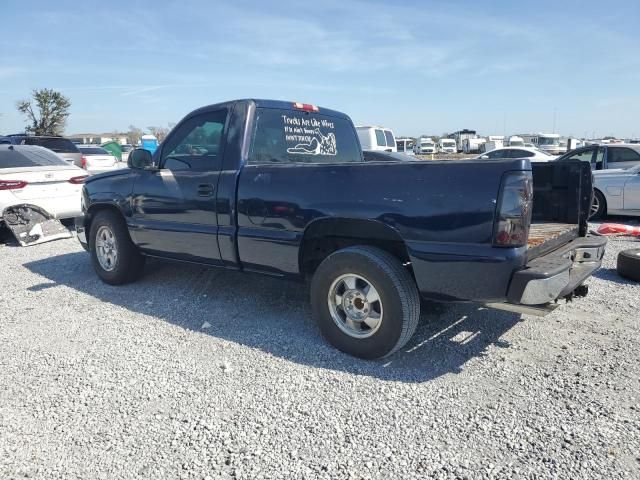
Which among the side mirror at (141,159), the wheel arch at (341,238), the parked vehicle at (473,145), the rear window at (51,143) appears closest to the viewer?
the wheel arch at (341,238)

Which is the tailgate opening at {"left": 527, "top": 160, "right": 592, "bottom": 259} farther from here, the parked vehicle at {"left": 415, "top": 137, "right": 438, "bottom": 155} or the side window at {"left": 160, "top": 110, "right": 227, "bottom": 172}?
the parked vehicle at {"left": 415, "top": 137, "right": 438, "bottom": 155}

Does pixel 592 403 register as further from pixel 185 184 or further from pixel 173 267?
pixel 173 267

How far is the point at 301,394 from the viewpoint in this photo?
3051 millimetres

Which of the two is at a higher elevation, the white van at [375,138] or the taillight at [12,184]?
the white van at [375,138]

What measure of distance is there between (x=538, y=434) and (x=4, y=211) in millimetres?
7867

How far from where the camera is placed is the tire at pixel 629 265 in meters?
5.21

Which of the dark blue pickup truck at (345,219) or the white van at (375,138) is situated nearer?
the dark blue pickup truck at (345,219)

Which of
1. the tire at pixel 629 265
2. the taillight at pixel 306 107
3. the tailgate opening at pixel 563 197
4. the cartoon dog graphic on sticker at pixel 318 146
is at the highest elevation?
the taillight at pixel 306 107

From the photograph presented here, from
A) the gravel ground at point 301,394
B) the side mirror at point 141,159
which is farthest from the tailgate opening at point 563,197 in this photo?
the side mirror at point 141,159

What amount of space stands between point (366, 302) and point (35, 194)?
658cm

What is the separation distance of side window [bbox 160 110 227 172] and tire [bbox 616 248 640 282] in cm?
438

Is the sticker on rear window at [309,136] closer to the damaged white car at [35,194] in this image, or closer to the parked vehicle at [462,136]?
the damaged white car at [35,194]

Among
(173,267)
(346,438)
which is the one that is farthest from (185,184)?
(346,438)

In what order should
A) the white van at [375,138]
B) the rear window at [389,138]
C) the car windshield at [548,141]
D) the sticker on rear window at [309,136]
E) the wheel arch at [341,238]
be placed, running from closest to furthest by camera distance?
the wheel arch at [341,238]
the sticker on rear window at [309,136]
the white van at [375,138]
the rear window at [389,138]
the car windshield at [548,141]
